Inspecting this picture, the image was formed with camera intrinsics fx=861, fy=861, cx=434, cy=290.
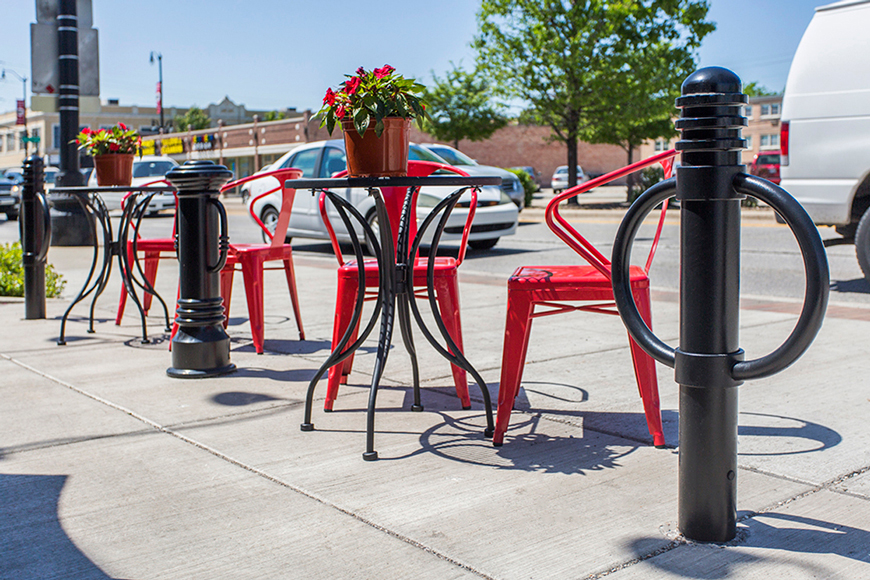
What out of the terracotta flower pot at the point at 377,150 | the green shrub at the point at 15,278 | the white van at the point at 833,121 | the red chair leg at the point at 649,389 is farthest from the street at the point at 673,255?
the terracotta flower pot at the point at 377,150

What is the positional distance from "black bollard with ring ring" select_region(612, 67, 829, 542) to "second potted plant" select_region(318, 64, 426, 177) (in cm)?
128

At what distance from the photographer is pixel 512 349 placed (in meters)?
3.38

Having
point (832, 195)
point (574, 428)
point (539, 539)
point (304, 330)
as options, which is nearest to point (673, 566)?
point (539, 539)

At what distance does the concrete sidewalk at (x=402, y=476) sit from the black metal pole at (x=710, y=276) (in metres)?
0.27

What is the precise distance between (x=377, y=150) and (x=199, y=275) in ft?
5.88

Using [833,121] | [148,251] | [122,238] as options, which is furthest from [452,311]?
[833,121]

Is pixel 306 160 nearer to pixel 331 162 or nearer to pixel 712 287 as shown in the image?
pixel 331 162

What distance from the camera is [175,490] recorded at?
2922 mm

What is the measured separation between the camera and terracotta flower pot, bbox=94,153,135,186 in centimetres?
611

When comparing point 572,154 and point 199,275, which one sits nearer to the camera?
point 199,275

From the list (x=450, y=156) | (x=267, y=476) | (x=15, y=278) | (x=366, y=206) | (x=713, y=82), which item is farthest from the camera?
(x=450, y=156)

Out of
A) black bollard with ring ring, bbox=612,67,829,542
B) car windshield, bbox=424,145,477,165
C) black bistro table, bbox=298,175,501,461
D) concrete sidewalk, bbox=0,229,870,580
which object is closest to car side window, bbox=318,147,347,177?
car windshield, bbox=424,145,477,165

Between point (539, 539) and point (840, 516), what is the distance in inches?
36.5

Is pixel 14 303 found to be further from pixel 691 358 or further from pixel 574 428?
pixel 691 358
